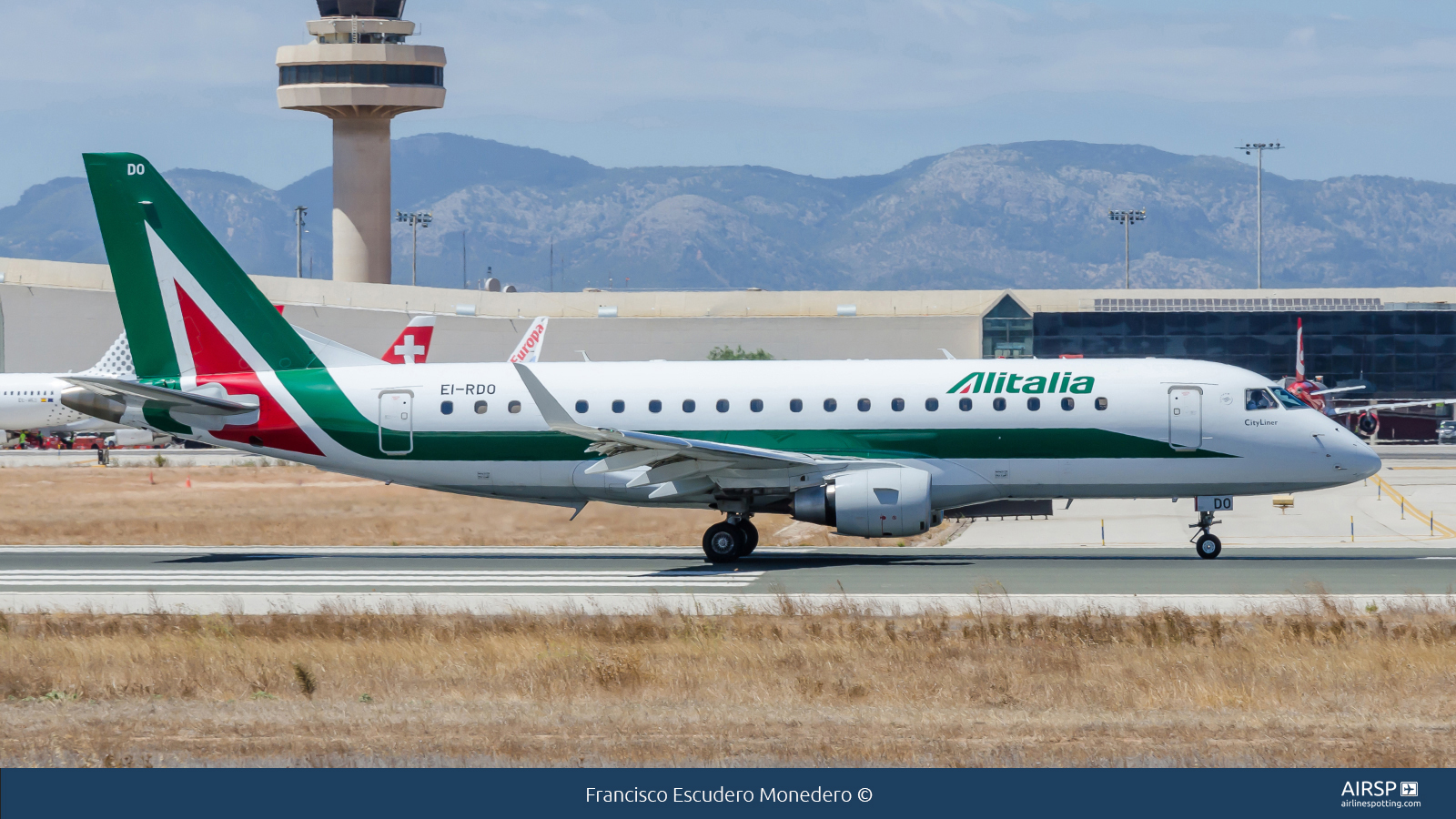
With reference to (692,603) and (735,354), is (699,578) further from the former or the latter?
(735,354)

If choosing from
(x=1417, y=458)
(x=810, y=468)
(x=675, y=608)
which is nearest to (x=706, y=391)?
(x=810, y=468)

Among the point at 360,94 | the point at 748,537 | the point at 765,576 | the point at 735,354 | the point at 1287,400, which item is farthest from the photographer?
the point at 360,94

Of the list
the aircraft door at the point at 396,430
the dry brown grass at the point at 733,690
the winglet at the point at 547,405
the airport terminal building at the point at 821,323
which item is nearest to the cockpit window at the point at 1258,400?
the dry brown grass at the point at 733,690

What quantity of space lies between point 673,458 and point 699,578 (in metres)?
3.14

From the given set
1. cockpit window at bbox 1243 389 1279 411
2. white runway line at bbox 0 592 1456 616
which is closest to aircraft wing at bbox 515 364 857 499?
white runway line at bbox 0 592 1456 616

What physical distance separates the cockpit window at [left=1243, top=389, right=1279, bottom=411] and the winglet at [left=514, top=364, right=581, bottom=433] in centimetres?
1373

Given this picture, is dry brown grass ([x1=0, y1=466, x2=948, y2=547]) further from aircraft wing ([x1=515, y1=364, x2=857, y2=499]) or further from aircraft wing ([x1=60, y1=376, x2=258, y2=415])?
aircraft wing ([x1=60, y1=376, x2=258, y2=415])

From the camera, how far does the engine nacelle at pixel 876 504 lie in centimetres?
2956

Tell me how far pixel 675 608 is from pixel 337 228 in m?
117

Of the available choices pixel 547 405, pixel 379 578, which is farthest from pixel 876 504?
pixel 379 578

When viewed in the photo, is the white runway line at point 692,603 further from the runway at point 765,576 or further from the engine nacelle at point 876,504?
the engine nacelle at point 876,504

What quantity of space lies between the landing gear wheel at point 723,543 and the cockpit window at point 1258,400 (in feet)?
35.5

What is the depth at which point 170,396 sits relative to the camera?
103 ft

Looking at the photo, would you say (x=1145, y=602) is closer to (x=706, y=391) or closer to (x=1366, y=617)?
(x=1366, y=617)
